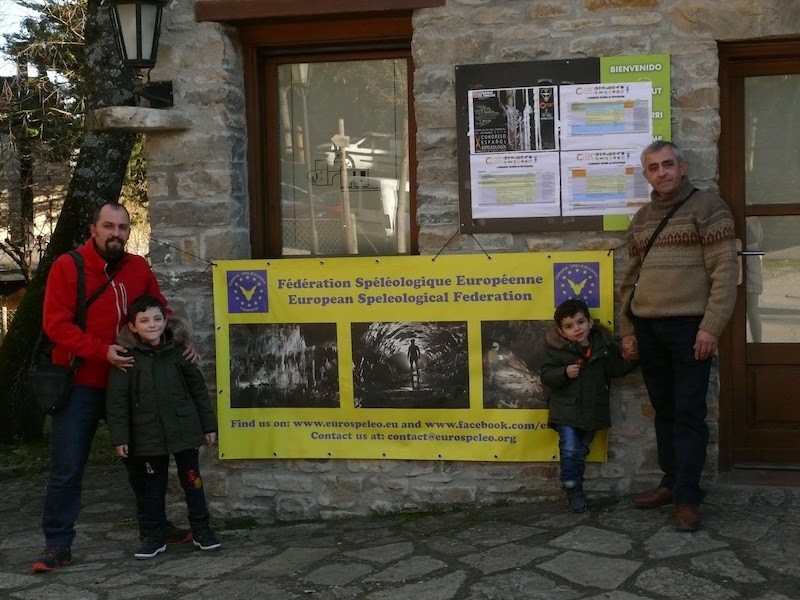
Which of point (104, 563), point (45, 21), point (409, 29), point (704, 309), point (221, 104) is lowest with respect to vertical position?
point (104, 563)

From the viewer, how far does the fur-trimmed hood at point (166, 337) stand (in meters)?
5.12

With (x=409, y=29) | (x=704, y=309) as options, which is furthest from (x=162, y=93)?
(x=704, y=309)

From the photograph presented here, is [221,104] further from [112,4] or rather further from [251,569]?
[251,569]

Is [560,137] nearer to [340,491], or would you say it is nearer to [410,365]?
[410,365]

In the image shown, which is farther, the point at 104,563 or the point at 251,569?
the point at 104,563

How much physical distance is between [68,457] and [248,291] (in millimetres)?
1366

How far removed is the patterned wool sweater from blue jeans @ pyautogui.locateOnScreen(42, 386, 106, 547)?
8.92 feet

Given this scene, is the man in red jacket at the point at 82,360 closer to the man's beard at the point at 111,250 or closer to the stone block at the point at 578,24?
the man's beard at the point at 111,250

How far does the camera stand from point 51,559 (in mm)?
5223

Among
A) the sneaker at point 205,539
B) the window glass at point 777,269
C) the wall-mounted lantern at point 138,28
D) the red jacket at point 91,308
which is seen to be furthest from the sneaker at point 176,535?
the window glass at point 777,269

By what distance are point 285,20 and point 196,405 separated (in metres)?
2.24

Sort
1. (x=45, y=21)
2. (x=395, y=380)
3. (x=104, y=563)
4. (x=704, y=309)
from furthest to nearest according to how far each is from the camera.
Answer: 1. (x=45, y=21)
2. (x=395, y=380)
3. (x=104, y=563)
4. (x=704, y=309)

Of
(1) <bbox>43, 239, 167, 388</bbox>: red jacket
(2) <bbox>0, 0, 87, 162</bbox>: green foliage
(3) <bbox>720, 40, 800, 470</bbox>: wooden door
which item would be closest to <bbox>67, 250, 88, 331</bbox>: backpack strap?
(1) <bbox>43, 239, 167, 388</bbox>: red jacket

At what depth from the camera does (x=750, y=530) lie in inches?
197
